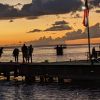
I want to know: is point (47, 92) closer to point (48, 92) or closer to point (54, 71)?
point (48, 92)

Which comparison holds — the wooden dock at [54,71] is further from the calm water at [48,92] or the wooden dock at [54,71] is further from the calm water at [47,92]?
the calm water at [47,92]

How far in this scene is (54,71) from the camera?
44.1 m

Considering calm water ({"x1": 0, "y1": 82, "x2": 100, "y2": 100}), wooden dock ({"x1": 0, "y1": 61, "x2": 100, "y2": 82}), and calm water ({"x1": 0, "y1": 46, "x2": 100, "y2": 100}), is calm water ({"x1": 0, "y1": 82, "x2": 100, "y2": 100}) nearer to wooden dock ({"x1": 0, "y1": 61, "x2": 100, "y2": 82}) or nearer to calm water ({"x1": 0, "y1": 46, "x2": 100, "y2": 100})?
calm water ({"x1": 0, "y1": 46, "x2": 100, "y2": 100})

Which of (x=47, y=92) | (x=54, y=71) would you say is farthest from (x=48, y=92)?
(x=54, y=71)

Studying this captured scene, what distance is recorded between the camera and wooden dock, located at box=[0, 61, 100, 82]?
41000 millimetres

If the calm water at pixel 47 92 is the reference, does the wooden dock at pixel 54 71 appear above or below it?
above

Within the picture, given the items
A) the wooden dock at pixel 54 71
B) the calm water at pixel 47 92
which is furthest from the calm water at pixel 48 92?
the wooden dock at pixel 54 71

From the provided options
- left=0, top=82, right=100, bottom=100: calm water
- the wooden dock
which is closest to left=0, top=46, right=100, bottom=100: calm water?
left=0, top=82, right=100, bottom=100: calm water

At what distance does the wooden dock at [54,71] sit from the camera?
41.0 metres

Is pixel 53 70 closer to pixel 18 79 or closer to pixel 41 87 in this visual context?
pixel 41 87

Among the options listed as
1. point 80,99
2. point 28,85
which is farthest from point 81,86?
point 80,99

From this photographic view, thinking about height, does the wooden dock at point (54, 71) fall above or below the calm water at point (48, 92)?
above

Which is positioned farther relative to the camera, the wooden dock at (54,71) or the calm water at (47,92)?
the wooden dock at (54,71)

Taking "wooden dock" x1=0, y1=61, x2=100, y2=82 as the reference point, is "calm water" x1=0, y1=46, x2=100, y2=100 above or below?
below
